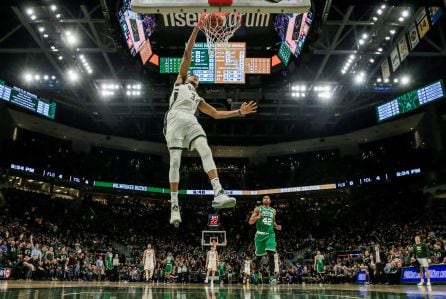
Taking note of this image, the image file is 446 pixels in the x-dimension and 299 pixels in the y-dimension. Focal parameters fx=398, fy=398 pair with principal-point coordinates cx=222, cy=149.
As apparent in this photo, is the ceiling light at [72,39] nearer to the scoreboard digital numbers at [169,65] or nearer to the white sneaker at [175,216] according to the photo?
the scoreboard digital numbers at [169,65]

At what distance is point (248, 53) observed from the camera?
18.8 meters

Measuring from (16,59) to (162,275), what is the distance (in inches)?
582

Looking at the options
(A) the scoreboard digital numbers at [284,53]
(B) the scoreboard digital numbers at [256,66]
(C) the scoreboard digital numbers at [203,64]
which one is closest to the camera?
(C) the scoreboard digital numbers at [203,64]

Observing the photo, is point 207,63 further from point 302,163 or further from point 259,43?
point 302,163

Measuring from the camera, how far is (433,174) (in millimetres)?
27641

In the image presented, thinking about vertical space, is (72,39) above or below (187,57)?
above

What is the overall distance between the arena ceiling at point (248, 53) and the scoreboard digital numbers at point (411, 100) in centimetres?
80

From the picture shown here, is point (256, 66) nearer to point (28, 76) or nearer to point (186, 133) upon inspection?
point (28, 76)

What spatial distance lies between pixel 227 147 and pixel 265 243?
28.5 meters

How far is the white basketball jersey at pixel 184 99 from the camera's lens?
510 centimetres

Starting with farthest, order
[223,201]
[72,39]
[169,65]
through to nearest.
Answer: [72,39], [169,65], [223,201]

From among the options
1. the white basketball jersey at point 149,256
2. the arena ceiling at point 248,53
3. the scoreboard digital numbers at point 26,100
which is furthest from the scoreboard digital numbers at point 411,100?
the scoreboard digital numbers at point 26,100

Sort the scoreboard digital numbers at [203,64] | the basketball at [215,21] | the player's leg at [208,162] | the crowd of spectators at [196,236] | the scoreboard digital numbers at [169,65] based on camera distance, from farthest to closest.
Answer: the crowd of spectators at [196,236]
the scoreboard digital numbers at [169,65]
the scoreboard digital numbers at [203,64]
the basketball at [215,21]
the player's leg at [208,162]

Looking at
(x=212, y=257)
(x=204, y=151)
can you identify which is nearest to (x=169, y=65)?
(x=212, y=257)
